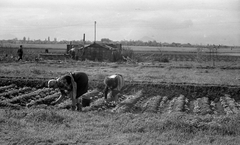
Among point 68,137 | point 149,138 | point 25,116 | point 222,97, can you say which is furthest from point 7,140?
point 222,97

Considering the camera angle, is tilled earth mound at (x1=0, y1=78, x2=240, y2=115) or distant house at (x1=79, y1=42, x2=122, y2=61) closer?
tilled earth mound at (x1=0, y1=78, x2=240, y2=115)

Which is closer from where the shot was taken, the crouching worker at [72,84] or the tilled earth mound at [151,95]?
the crouching worker at [72,84]

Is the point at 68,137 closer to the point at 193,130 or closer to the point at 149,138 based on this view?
the point at 149,138

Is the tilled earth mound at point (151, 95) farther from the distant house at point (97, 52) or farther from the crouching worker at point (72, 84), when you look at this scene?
the distant house at point (97, 52)

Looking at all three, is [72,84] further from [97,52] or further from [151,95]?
[97,52]

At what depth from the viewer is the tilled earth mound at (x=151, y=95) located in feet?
33.9

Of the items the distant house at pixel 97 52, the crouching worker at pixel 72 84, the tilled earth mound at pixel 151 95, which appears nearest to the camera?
the crouching worker at pixel 72 84

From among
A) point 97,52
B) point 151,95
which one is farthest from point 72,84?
point 97,52

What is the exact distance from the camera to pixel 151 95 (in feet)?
42.4

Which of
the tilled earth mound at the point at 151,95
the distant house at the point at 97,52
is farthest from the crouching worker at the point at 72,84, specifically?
the distant house at the point at 97,52

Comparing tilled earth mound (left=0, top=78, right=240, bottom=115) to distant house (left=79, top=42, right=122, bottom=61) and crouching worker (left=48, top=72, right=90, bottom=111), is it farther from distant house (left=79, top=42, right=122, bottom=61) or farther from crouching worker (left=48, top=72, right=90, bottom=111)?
distant house (left=79, top=42, right=122, bottom=61)

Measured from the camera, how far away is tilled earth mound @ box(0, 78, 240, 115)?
1032cm

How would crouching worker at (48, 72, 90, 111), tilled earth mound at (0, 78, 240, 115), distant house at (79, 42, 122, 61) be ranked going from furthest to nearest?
distant house at (79, 42, 122, 61)
tilled earth mound at (0, 78, 240, 115)
crouching worker at (48, 72, 90, 111)

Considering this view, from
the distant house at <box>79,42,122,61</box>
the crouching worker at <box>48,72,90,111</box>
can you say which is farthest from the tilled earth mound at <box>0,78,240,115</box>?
the distant house at <box>79,42,122,61</box>
